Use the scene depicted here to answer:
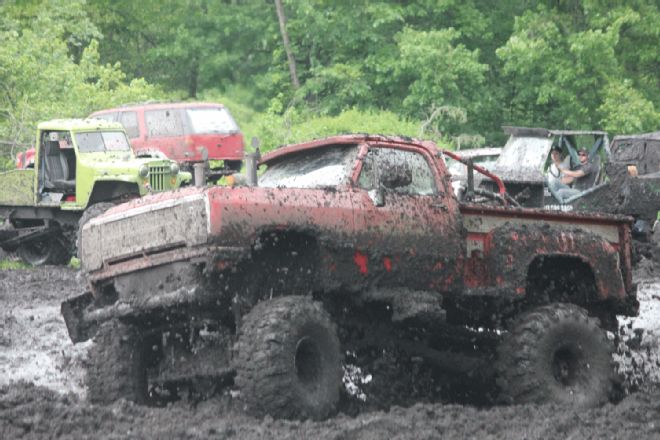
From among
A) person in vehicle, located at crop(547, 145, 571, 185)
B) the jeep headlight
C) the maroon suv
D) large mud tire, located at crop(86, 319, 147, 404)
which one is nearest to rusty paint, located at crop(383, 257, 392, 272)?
large mud tire, located at crop(86, 319, 147, 404)

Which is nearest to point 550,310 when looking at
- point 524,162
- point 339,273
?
point 339,273

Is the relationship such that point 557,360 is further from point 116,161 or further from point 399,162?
point 116,161

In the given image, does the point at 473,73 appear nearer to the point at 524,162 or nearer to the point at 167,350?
the point at 524,162

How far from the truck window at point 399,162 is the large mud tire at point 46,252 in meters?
13.2

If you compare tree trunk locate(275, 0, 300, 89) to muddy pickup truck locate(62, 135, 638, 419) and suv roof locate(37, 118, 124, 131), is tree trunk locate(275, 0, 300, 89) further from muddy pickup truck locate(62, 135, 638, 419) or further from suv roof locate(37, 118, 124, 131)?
muddy pickup truck locate(62, 135, 638, 419)

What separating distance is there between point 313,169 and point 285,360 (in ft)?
6.78

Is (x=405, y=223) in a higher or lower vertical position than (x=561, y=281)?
higher

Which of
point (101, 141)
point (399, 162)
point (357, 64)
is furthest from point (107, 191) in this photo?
point (357, 64)

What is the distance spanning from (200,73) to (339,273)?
39182mm

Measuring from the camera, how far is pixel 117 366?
10562 mm

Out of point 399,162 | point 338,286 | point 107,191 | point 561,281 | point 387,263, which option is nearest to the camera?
point 338,286

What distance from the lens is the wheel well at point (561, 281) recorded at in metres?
11.8

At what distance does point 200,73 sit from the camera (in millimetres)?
49031

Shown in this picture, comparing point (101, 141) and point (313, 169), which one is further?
point (101, 141)
